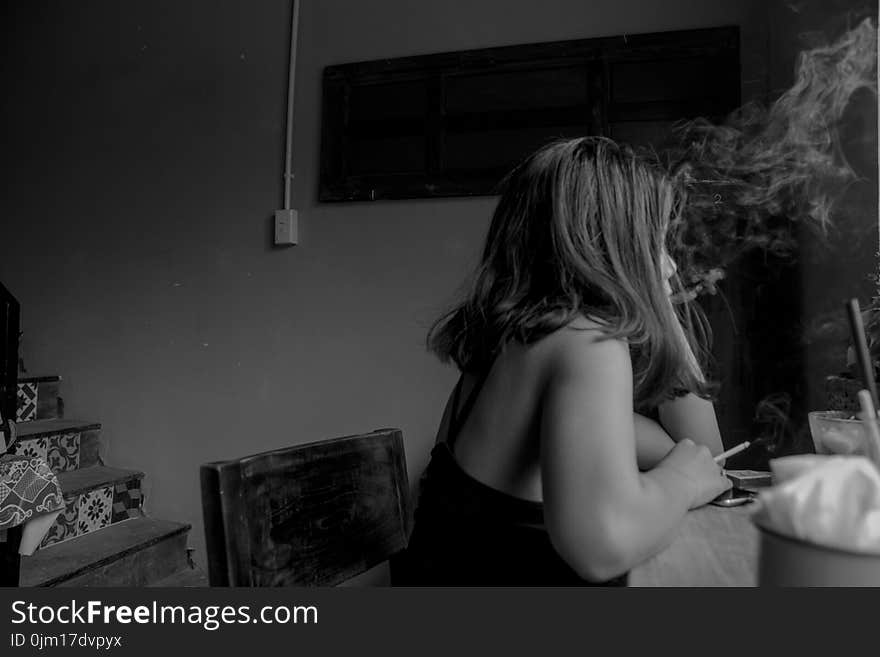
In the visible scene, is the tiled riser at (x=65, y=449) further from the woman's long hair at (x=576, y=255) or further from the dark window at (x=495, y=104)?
the woman's long hair at (x=576, y=255)

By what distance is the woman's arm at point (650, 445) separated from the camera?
49.8 inches

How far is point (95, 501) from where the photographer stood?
280 centimetres

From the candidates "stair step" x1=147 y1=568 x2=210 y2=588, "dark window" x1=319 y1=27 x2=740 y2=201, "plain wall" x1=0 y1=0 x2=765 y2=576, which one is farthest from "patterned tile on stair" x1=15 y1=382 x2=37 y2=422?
"dark window" x1=319 y1=27 x2=740 y2=201

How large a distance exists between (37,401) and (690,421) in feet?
9.70

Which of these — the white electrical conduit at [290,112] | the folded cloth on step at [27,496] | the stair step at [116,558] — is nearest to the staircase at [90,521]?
the stair step at [116,558]

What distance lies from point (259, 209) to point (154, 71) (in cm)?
89

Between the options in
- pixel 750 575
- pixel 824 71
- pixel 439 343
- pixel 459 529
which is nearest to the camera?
pixel 750 575

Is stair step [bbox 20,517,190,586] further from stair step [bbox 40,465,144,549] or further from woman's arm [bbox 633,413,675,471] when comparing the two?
woman's arm [bbox 633,413,675,471]

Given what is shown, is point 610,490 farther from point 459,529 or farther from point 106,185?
point 106,185

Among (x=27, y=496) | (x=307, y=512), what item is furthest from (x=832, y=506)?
(x=27, y=496)

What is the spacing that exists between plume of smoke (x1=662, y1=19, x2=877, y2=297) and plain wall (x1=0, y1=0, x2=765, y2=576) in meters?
0.22

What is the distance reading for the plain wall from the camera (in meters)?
2.62

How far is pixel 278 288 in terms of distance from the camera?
282 centimetres

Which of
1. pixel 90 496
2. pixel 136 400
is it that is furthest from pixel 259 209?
pixel 90 496
